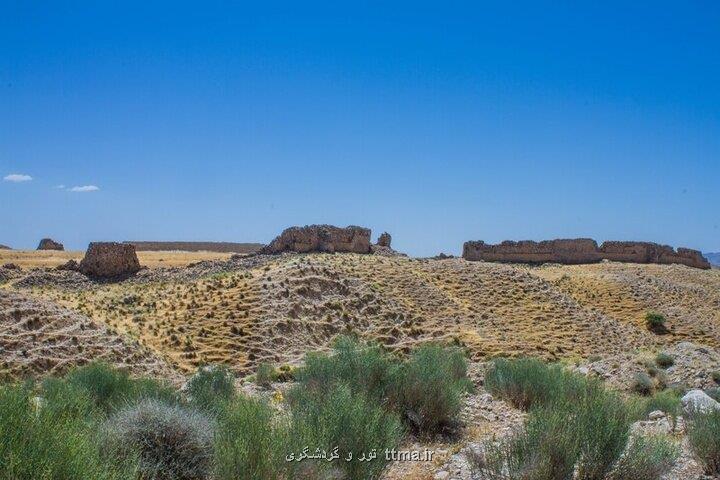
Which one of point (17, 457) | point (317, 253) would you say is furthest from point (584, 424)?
point (317, 253)

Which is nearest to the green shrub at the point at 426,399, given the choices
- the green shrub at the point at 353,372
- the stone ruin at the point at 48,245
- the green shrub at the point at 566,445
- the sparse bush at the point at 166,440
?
the green shrub at the point at 353,372

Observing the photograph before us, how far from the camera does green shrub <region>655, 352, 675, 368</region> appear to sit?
19.5 meters

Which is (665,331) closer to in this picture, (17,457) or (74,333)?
(74,333)

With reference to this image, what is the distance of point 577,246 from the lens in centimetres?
4572

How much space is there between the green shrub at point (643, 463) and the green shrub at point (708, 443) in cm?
157

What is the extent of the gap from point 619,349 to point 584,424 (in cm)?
2118

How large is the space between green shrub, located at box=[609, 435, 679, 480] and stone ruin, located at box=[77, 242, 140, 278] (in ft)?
96.2

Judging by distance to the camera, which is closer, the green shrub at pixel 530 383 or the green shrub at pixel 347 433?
the green shrub at pixel 347 433

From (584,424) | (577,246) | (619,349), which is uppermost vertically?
(577,246)

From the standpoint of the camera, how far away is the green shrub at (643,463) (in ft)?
22.3

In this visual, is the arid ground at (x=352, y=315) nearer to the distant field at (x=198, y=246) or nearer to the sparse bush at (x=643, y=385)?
the sparse bush at (x=643, y=385)

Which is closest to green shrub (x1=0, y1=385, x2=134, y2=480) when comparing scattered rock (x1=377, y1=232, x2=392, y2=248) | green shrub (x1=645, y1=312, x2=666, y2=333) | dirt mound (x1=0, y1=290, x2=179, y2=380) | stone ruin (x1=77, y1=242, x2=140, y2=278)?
dirt mound (x1=0, y1=290, x2=179, y2=380)

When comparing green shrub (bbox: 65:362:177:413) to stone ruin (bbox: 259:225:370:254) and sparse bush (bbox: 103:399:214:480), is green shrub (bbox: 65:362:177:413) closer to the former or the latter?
sparse bush (bbox: 103:399:214:480)

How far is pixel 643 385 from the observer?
56.4 ft
